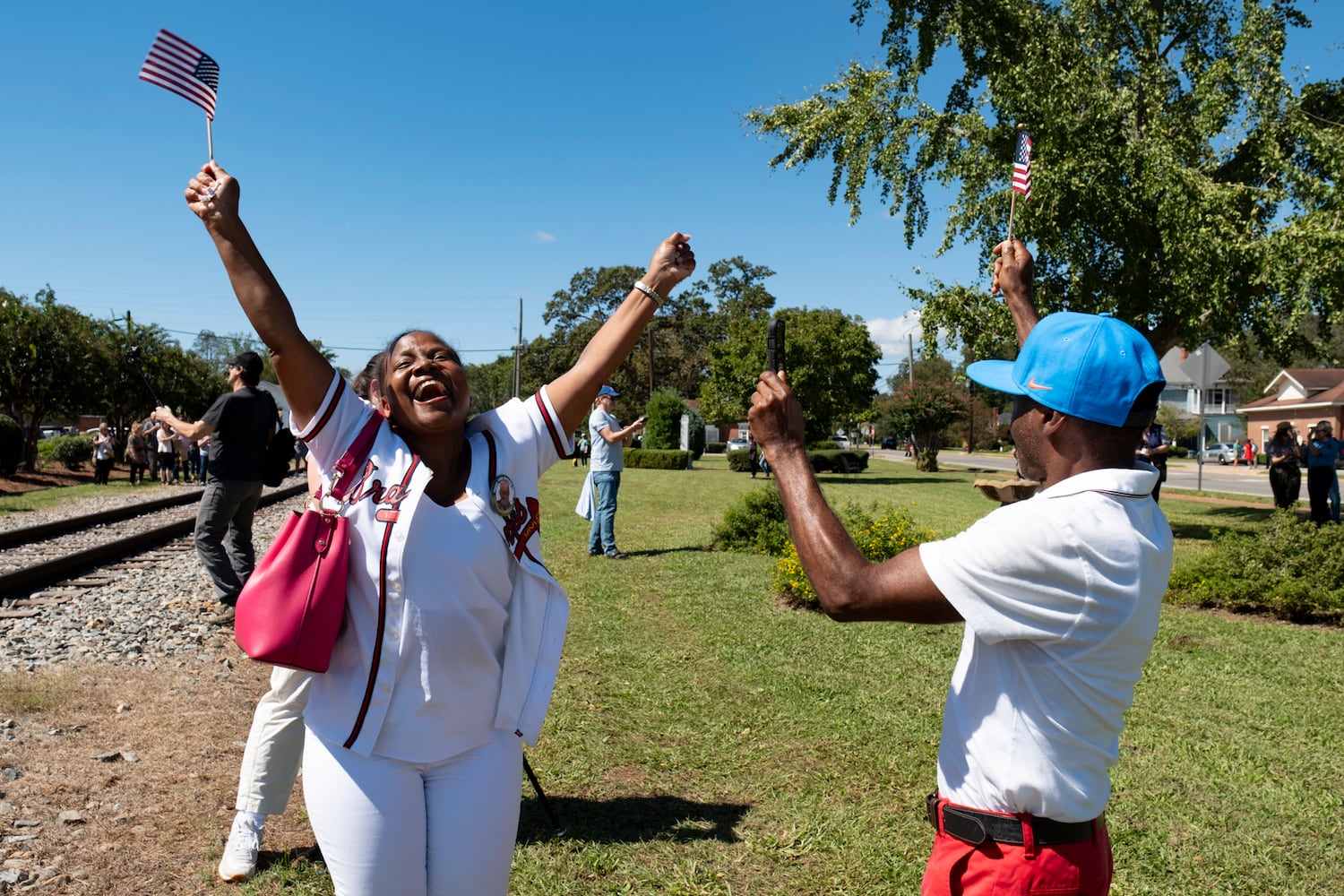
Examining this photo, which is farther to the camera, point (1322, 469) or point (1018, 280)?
point (1322, 469)

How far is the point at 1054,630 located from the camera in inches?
69.3

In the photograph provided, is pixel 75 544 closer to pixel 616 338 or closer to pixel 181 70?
pixel 181 70

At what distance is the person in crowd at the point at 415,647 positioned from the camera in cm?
222

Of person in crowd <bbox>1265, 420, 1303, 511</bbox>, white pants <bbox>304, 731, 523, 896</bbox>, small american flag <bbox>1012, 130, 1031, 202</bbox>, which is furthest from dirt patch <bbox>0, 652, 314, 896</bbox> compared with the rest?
person in crowd <bbox>1265, 420, 1303, 511</bbox>

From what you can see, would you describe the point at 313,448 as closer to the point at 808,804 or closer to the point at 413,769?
Answer: the point at 413,769

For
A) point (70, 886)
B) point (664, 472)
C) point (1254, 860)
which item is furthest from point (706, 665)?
point (664, 472)

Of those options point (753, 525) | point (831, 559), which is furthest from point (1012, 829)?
point (753, 525)

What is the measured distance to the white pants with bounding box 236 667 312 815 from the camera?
12.0 feet

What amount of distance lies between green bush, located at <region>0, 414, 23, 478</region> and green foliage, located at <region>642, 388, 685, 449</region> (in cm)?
2549

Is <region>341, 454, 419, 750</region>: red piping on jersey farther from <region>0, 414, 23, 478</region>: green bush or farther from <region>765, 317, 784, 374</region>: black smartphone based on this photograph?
<region>0, 414, 23, 478</region>: green bush

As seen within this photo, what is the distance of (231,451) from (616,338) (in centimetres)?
551

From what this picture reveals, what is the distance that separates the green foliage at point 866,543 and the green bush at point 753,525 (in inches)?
79.9

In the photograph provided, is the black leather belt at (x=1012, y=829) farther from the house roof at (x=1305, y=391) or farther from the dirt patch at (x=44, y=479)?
the house roof at (x=1305, y=391)

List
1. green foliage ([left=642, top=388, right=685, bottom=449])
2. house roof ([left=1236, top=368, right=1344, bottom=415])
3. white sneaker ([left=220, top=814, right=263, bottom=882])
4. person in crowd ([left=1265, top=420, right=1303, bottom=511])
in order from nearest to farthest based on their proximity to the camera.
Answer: white sneaker ([left=220, top=814, right=263, bottom=882])
person in crowd ([left=1265, top=420, right=1303, bottom=511])
green foliage ([left=642, top=388, right=685, bottom=449])
house roof ([left=1236, top=368, right=1344, bottom=415])
